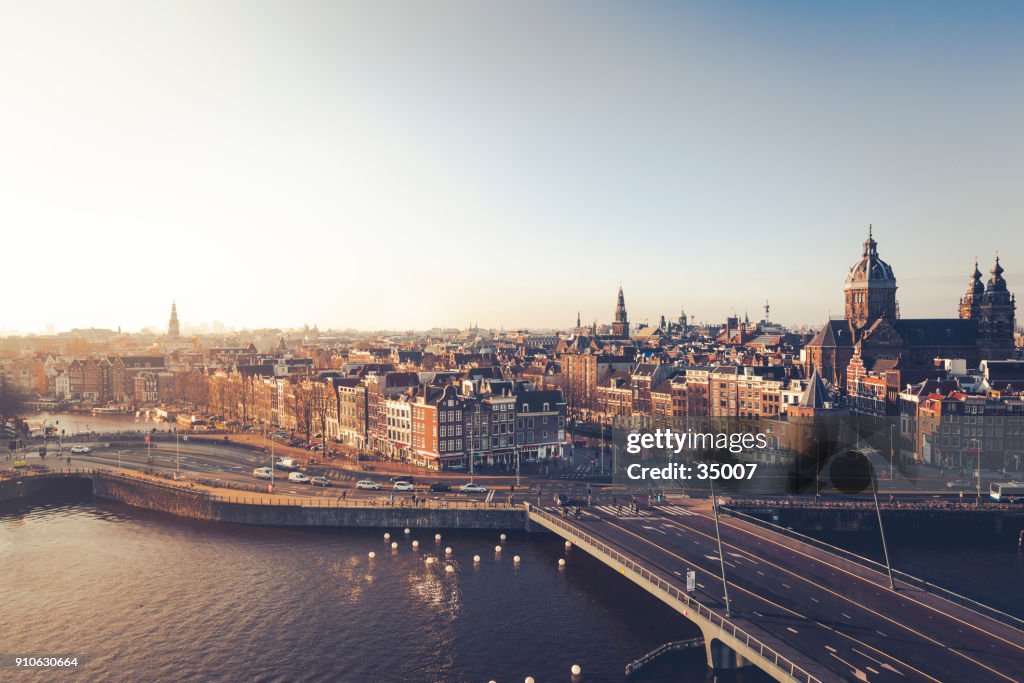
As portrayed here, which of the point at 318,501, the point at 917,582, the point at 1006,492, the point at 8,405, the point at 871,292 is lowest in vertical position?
the point at 917,582

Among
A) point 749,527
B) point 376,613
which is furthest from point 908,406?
point 376,613

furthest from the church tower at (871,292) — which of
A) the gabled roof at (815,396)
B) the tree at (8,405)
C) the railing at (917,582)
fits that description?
the tree at (8,405)

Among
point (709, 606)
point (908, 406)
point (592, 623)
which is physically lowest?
point (592, 623)

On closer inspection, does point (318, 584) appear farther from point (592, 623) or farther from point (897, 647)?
point (897, 647)

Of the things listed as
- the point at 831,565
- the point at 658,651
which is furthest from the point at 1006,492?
the point at 658,651

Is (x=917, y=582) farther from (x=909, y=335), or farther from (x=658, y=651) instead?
(x=909, y=335)

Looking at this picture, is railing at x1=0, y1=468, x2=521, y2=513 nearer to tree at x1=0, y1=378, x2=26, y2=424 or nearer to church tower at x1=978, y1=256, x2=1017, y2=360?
tree at x1=0, y1=378, x2=26, y2=424

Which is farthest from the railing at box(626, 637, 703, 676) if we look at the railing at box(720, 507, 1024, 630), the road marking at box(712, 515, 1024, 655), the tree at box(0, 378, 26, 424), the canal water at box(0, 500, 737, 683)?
the tree at box(0, 378, 26, 424)

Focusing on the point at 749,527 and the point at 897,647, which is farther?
the point at 749,527
